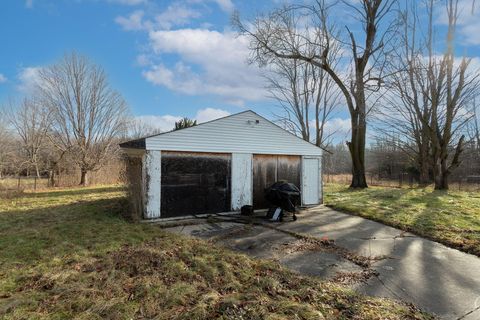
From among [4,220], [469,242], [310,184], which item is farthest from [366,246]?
[4,220]

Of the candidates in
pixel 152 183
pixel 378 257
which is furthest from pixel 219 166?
pixel 378 257

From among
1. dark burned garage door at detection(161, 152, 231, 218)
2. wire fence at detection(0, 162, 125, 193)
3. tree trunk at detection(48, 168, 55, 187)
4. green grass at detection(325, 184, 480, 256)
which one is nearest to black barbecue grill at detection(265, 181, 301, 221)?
dark burned garage door at detection(161, 152, 231, 218)

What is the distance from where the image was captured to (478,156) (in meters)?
27.6

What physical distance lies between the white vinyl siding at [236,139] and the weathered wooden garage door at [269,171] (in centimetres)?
25

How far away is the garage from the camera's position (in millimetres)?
8359

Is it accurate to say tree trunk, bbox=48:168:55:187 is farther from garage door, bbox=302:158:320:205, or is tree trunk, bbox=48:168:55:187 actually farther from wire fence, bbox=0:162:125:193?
garage door, bbox=302:158:320:205

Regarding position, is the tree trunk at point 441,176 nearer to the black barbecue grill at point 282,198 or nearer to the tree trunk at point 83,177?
the black barbecue grill at point 282,198

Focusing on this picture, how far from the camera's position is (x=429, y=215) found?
8.94 meters

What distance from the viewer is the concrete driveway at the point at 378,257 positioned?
3922 millimetres

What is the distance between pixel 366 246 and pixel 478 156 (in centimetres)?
2873

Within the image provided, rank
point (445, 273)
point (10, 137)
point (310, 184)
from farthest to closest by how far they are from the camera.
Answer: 1. point (10, 137)
2. point (310, 184)
3. point (445, 273)

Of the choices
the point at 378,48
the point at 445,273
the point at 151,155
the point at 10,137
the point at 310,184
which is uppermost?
the point at 378,48

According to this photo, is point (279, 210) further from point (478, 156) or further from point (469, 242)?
point (478, 156)

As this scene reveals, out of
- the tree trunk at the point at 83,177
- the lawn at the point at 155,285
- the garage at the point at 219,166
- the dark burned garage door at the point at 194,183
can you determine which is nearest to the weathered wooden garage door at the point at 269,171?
the garage at the point at 219,166
